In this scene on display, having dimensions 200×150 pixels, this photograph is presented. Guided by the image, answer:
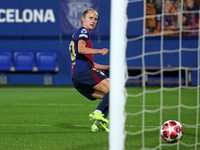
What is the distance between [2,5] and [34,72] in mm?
3128

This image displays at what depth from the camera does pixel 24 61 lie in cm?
1778

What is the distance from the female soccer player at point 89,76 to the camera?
540 centimetres

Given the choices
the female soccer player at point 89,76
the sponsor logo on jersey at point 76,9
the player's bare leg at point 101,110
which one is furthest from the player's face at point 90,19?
the sponsor logo on jersey at point 76,9

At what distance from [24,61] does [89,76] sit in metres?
12.7

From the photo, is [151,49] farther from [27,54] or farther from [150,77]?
[27,54]

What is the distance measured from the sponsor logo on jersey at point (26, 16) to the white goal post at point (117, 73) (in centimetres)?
1513

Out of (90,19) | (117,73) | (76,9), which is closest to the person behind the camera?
(117,73)

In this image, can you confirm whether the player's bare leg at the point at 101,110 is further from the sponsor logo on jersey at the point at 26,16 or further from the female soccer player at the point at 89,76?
the sponsor logo on jersey at the point at 26,16

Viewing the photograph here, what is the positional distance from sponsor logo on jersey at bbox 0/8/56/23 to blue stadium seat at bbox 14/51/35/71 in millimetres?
1472

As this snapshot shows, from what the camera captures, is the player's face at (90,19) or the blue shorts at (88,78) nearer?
the blue shorts at (88,78)

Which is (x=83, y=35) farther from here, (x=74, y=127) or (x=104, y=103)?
(x=74, y=127)

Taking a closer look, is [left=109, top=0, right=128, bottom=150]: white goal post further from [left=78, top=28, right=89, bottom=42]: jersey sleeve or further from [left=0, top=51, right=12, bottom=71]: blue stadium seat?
[left=0, top=51, right=12, bottom=71]: blue stadium seat

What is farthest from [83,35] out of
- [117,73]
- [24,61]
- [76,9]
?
[24,61]

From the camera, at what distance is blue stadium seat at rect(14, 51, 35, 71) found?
17.7 meters
